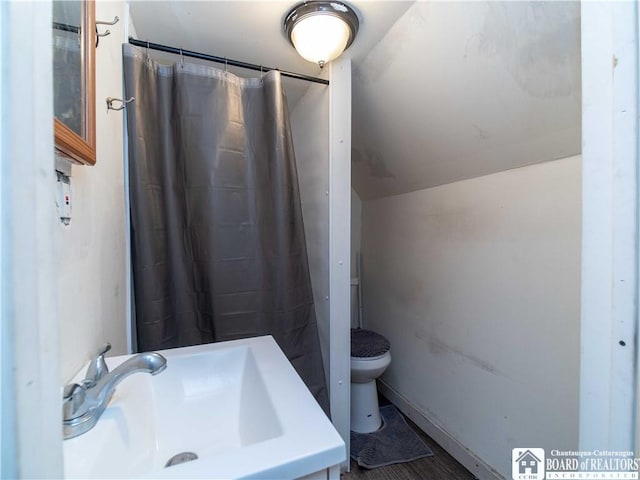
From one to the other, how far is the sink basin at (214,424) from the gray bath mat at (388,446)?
1.10 metres

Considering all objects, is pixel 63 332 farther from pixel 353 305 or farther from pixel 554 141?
pixel 353 305

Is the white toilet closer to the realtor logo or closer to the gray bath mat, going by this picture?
the gray bath mat

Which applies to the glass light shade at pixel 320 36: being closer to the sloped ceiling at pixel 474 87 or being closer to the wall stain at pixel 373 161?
the sloped ceiling at pixel 474 87

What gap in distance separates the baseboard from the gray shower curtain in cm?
74

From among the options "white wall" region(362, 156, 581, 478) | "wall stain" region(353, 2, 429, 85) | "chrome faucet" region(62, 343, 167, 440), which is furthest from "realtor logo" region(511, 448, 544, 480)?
"wall stain" region(353, 2, 429, 85)

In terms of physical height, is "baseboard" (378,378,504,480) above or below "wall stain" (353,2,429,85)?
below

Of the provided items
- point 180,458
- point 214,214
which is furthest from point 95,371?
point 214,214

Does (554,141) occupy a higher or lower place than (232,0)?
lower

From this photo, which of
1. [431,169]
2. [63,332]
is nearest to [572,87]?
[431,169]

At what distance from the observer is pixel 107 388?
0.59 meters

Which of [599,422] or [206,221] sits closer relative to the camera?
[599,422]

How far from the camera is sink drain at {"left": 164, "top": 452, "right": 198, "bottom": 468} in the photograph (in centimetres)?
66

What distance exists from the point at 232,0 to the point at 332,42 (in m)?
0.41

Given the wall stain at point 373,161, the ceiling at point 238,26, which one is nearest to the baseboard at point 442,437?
the wall stain at point 373,161
